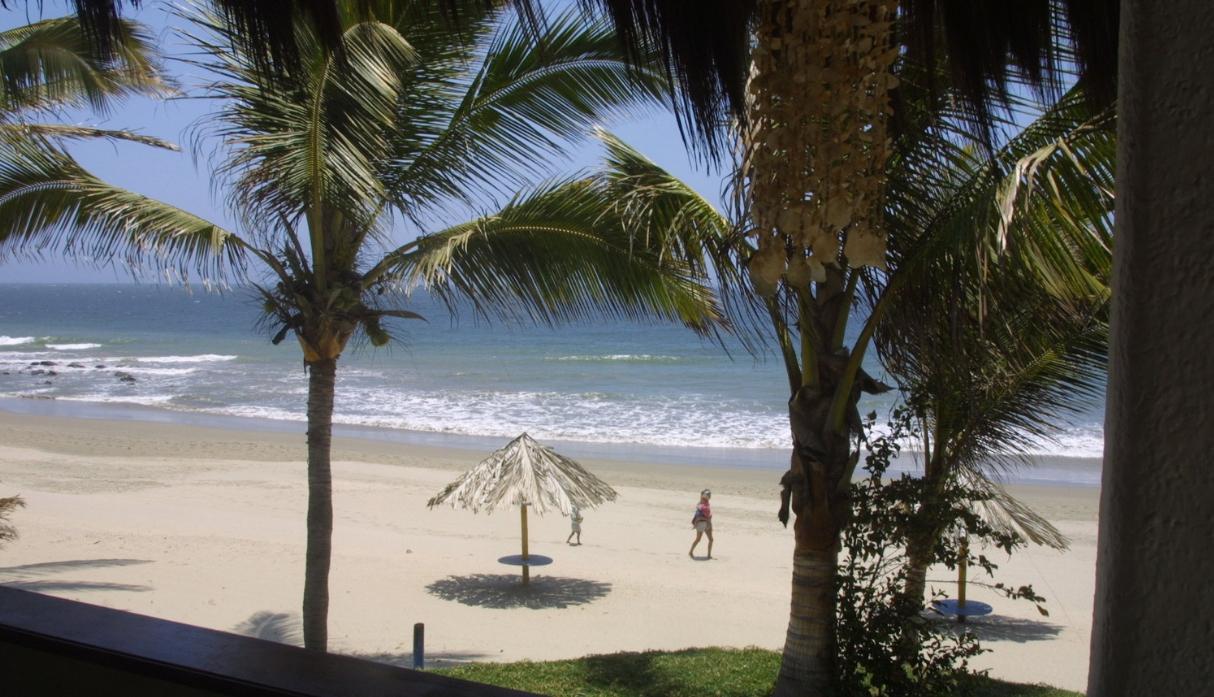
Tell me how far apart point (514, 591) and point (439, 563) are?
5.03 feet

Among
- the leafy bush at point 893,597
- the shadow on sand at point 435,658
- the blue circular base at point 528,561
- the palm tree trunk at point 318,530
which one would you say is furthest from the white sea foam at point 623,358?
the leafy bush at point 893,597

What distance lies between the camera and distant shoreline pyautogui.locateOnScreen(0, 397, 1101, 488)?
63.1 ft

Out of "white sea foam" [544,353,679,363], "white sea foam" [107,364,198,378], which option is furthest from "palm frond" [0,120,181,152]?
"white sea foam" [544,353,679,363]

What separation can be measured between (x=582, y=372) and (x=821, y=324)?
32970 mm

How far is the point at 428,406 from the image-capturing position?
29953mm

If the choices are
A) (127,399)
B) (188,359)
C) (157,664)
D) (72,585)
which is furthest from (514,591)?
(188,359)

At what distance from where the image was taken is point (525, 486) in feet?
33.8

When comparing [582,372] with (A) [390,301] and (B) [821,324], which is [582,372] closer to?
(A) [390,301]

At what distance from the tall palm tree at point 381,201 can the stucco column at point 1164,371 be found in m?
4.69

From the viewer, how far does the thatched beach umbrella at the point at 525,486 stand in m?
10.3

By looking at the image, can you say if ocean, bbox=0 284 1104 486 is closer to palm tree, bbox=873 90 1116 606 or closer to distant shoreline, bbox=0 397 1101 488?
distant shoreline, bbox=0 397 1101 488

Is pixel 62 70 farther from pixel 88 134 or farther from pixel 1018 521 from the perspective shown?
pixel 1018 521

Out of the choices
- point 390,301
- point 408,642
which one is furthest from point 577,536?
point 390,301

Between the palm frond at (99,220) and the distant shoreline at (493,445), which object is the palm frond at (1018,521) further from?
the distant shoreline at (493,445)
